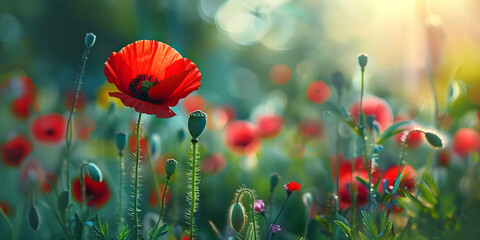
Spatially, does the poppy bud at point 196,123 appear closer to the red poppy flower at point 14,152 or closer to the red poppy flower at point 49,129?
the red poppy flower at point 14,152

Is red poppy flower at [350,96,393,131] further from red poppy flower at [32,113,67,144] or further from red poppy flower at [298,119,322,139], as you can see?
red poppy flower at [32,113,67,144]

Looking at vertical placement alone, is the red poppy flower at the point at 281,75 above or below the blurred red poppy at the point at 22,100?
above

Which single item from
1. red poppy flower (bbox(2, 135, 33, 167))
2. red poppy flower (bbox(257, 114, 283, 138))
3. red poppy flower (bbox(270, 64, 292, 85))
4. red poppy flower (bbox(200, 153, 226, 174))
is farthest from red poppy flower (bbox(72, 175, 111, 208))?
red poppy flower (bbox(270, 64, 292, 85))

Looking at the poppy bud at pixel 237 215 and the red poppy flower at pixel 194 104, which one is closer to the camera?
the poppy bud at pixel 237 215

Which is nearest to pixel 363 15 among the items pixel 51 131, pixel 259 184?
pixel 259 184

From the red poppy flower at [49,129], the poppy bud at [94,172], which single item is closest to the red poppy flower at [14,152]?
the red poppy flower at [49,129]

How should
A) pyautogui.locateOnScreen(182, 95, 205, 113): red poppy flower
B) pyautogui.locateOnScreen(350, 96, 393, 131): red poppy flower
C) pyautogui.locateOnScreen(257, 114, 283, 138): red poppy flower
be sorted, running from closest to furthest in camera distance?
pyautogui.locateOnScreen(350, 96, 393, 131): red poppy flower
pyautogui.locateOnScreen(257, 114, 283, 138): red poppy flower
pyautogui.locateOnScreen(182, 95, 205, 113): red poppy flower

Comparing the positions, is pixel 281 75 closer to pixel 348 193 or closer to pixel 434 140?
pixel 348 193

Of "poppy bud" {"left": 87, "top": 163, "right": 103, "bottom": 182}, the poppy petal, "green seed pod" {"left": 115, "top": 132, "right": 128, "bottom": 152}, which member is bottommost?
"poppy bud" {"left": 87, "top": 163, "right": 103, "bottom": 182}
